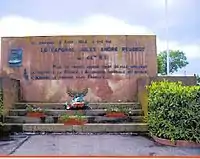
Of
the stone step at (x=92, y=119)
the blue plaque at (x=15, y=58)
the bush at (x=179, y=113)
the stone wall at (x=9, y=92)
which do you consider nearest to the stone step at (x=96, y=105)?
the stone wall at (x=9, y=92)

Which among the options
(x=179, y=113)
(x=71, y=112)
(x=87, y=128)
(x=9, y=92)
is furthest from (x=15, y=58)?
(x=179, y=113)

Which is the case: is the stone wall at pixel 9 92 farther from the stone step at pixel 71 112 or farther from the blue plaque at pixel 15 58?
the blue plaque at pixel 15 58

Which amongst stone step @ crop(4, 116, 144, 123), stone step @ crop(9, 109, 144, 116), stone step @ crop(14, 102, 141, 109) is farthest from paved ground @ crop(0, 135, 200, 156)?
stone step @ crop(14, 102, 141, 109)

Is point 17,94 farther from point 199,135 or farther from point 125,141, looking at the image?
→ point 199,135

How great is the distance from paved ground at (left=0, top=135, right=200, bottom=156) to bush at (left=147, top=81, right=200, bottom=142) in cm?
27

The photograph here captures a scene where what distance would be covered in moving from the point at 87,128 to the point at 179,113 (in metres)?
1.88

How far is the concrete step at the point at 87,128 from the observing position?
266 inches

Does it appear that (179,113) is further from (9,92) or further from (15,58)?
(15,58)

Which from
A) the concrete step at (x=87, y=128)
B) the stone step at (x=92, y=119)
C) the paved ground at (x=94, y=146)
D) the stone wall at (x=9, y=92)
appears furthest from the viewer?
the stone wall at (x=9, y=92)

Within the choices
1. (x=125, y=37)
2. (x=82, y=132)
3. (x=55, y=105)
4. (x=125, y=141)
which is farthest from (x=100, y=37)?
(x=125, y=141)

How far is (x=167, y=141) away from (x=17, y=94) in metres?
4.09

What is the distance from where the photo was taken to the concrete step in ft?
22.2

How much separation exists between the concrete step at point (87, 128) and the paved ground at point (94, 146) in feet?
1.07

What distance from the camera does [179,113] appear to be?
5.71 m
